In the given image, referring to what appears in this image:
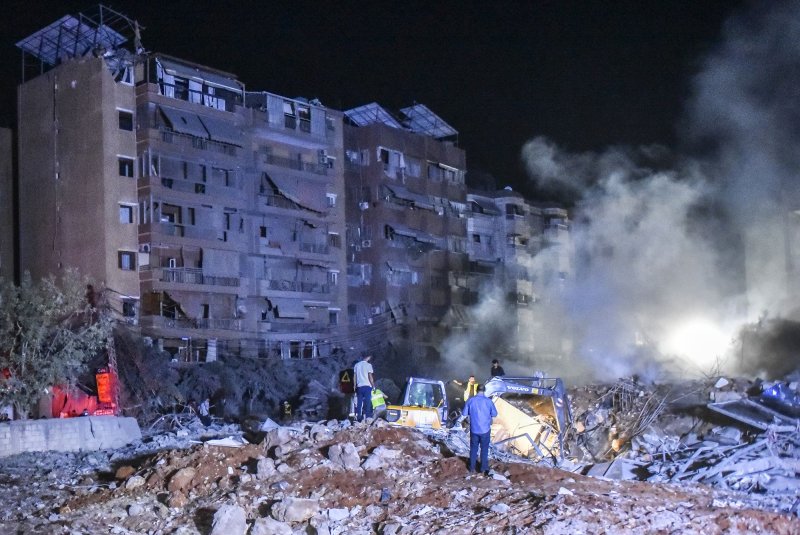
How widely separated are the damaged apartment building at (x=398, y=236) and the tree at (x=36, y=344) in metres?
26.1

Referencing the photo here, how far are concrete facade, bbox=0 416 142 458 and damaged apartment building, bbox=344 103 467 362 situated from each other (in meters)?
28.9

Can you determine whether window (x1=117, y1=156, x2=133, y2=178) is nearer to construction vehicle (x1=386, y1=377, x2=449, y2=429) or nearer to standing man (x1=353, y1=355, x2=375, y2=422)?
construction vehicle (x1=386, y1=377, x2=449, y2=429)

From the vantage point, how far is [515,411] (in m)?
24.0

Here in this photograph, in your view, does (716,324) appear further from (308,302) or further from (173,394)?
(173,394)

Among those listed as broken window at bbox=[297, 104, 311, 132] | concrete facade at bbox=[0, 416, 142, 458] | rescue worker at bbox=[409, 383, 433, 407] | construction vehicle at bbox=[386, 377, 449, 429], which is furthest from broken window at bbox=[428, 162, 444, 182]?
concrete facade at bbox=[0, 416, 142, 458]

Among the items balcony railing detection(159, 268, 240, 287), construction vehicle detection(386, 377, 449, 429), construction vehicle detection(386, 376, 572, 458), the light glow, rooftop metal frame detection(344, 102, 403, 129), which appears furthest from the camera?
rooftop metal frame detection(344, 102, 403, 129)

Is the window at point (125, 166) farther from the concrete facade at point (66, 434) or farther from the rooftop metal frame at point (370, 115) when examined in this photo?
the concrete facade at point (66, 434)

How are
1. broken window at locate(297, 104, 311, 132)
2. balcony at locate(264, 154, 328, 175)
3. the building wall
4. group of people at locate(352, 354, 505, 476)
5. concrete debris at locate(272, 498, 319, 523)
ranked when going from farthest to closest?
broken window at locate(297, 104, 311, 132) < balcony at locate(264, 154, 328, 175) < the building wall < group of people at locate(352, 354, 505, 476) < concrete debris at locate(272, 498, 319, 523)

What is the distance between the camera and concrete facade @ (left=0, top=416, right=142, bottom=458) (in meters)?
21.2

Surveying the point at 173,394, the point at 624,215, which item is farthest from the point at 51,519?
the point at 624,215

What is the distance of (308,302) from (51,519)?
3519cm

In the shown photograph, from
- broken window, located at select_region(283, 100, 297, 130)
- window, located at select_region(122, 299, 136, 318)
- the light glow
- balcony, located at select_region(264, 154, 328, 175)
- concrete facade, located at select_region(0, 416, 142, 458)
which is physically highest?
broken window, located at select_region(283, 100, 297, 130)

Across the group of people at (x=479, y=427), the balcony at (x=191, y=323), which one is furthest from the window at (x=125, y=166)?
the group of people at (x=479, y=427)

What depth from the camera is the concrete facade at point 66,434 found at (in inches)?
834
